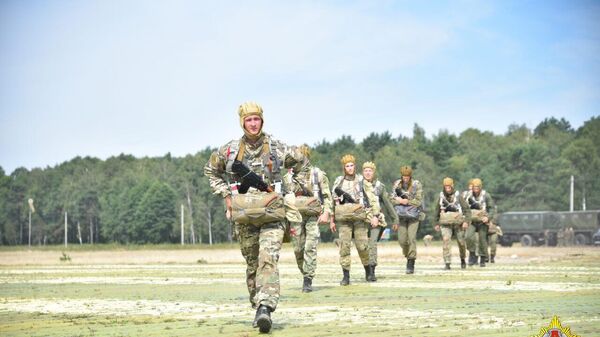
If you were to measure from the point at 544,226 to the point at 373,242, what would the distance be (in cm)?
6091

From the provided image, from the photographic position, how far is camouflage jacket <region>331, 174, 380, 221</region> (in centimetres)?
1980

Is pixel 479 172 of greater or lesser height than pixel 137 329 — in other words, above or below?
above

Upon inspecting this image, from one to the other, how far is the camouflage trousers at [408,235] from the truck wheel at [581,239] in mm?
56493

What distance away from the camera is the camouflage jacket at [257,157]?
12250 mm

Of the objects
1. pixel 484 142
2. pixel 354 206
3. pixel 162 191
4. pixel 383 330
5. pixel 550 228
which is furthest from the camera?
pixel 484 142

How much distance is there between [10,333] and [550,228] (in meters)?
70.9

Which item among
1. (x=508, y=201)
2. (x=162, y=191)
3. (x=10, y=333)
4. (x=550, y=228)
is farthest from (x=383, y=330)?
(x=162, y=191)

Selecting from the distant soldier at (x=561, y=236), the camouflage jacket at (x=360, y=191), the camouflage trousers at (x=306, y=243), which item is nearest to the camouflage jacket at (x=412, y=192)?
the camouflage jacket at (x=360, y=191)

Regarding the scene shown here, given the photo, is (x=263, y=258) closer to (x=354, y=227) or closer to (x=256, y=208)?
(x=256, y=208)

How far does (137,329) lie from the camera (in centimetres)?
1157

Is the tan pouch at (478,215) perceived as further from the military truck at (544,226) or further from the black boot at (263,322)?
the military truck at (544,226)

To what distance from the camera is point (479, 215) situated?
29.2 meters

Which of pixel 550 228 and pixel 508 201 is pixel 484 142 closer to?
pixel 508 201

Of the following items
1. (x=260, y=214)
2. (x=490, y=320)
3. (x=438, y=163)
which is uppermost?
(x=438, y=163)
